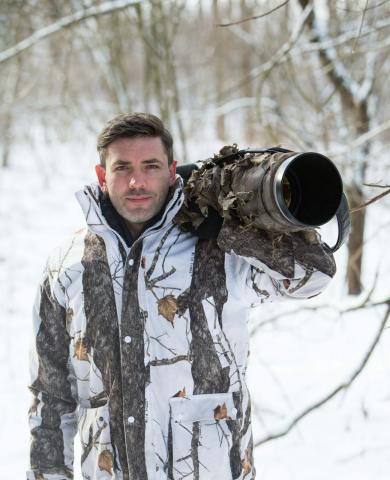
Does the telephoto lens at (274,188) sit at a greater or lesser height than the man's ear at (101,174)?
lesser

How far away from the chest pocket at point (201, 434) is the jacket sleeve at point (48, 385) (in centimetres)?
34

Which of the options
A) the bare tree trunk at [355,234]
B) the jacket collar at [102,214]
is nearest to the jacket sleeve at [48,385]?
the jacket collar at [102,214]

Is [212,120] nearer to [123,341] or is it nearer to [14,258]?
[14,258]

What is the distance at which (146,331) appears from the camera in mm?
1362

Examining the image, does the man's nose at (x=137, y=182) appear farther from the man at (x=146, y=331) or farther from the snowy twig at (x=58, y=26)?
the snowy twig at (x=58, y=26)

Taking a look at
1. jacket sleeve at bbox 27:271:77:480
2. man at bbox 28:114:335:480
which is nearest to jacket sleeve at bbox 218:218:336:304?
man at bbox 28:114:335:480

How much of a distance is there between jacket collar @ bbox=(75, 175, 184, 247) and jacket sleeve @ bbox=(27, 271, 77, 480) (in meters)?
0.20

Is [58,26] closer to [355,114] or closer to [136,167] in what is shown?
[136,167]

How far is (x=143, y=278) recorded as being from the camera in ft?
4.54

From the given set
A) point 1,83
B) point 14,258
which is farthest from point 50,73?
point 14,258

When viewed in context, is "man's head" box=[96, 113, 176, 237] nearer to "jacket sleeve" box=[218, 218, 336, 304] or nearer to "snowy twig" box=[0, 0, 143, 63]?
"jacket sleeve" box=[218, 218, 336, 304]

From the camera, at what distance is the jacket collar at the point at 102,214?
4.50 ft

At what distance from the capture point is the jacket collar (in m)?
1.37

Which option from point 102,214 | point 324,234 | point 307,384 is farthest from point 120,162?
point 324,234
